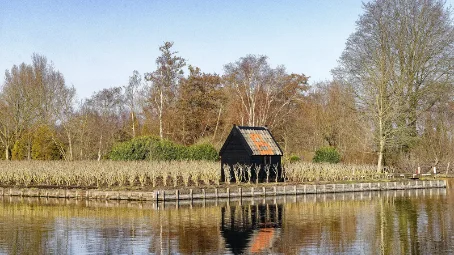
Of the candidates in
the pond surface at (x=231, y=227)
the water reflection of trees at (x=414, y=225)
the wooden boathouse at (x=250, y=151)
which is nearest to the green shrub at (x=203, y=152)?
the wooden boathouse at (x=250, y=151)

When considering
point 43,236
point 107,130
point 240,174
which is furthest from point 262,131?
point 107,130

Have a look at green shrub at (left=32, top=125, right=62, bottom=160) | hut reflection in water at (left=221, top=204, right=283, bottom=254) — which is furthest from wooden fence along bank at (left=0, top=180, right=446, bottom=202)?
green shrub at (left=32, top=125, right=62, bottom=160)

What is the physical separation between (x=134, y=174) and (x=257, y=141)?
7904mm

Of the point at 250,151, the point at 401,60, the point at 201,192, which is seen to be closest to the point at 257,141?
the point at 250,151

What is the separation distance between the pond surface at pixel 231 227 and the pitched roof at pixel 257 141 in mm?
5701

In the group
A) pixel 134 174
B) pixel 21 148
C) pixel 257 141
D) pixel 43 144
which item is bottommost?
pixel 134 174

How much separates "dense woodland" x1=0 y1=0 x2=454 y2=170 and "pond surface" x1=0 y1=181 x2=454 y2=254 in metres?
15.5

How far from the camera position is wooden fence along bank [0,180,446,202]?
31.2 meters

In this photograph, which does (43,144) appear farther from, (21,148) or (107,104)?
(107,104)

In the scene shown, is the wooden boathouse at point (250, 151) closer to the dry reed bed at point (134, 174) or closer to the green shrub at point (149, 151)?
the dry reed bed at point (134, 174)

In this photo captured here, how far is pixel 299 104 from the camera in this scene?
64.7m

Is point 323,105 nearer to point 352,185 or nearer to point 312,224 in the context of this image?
point 352,185

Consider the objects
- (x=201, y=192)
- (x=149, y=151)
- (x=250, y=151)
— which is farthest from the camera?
(x=149, y=151)

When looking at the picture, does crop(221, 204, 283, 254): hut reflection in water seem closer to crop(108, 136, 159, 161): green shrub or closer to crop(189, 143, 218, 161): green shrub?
crop(108, 136, 159, 161): green shrub
